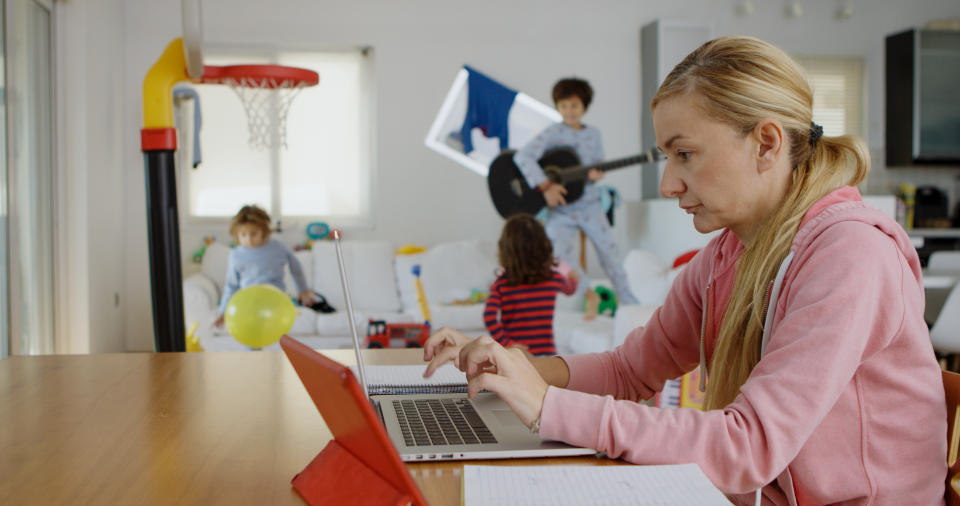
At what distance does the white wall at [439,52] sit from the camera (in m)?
5.42

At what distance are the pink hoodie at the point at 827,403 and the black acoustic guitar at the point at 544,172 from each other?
374cm

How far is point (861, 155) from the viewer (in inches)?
38.8

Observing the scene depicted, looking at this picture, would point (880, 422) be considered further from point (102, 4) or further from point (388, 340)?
point (102, 4)

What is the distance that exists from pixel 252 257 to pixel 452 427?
11.7 ft

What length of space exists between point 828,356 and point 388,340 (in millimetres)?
3006

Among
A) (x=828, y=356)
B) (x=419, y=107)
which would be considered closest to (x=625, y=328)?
(x=828, y=356)

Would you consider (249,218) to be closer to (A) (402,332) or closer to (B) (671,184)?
(A) (402,332)

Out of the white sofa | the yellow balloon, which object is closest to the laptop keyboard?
the yellow balloon

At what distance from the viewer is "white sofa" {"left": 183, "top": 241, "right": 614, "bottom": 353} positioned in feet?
14.9

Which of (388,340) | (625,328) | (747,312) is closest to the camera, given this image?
(747,312)

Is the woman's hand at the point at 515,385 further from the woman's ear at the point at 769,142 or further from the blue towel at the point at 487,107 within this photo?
the blue towel at the point at 487,107

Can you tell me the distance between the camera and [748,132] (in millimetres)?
940

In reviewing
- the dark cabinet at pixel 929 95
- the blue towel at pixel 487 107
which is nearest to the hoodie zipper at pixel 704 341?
the blue towel at pixel 487 107

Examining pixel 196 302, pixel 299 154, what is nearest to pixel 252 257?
pixel 196 302
